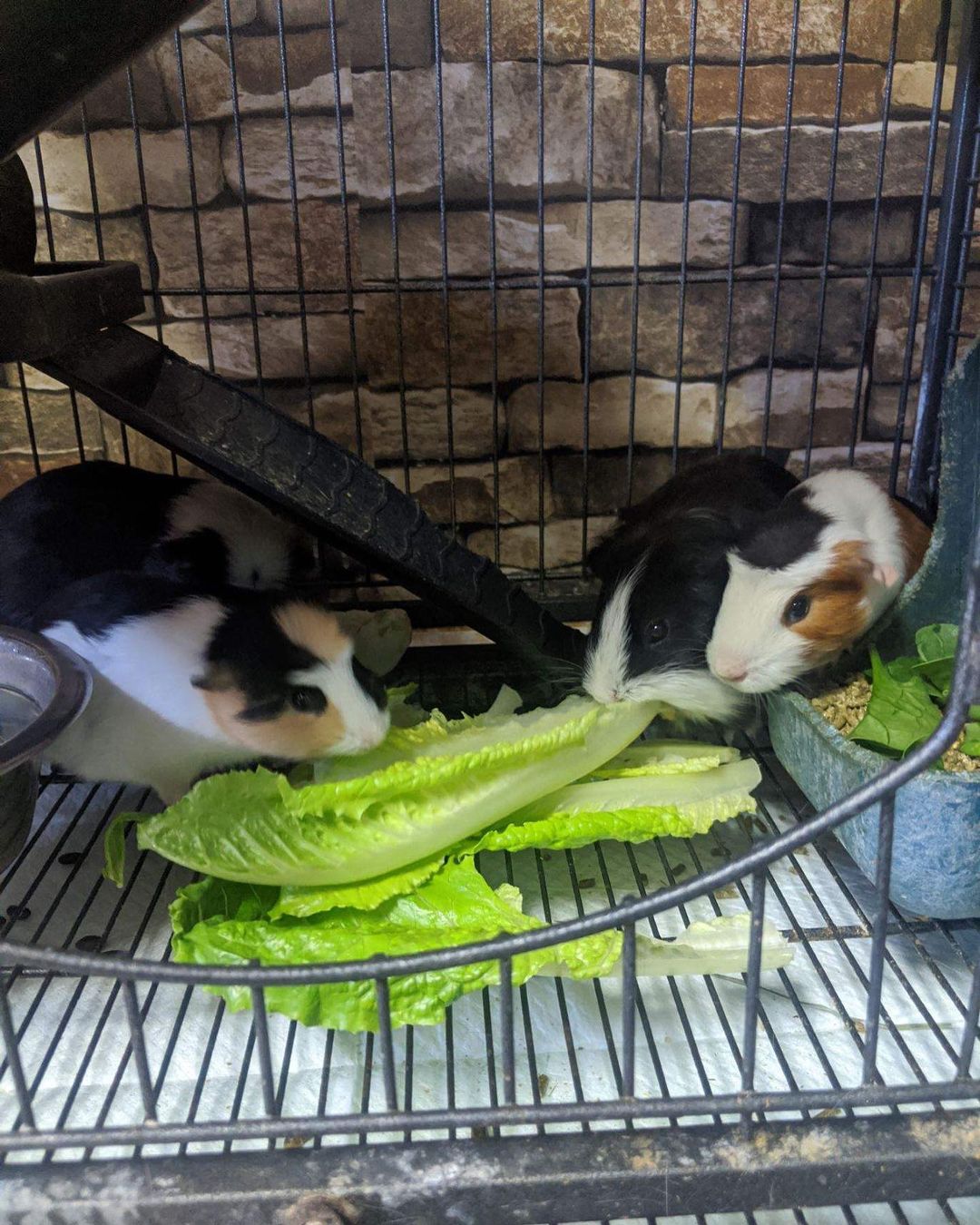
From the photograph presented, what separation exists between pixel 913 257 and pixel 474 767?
1.34m

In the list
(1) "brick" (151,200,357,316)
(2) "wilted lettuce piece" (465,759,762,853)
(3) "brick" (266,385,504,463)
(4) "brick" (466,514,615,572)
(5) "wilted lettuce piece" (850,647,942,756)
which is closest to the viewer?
(5) "wilted lettuce piece" (850,647,942,756)

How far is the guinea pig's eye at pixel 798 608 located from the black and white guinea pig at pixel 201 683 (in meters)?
0.50

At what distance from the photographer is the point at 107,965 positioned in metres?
0.62

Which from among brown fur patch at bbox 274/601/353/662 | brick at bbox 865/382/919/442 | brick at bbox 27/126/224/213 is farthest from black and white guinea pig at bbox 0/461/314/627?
brick at bbox 865/382/919/442

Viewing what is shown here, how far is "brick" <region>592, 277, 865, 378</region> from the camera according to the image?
183 cm

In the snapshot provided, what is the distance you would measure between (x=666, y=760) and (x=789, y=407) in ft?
3.25

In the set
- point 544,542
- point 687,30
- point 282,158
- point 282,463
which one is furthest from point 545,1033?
point 687,30

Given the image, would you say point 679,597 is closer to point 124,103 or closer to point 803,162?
point 803,162

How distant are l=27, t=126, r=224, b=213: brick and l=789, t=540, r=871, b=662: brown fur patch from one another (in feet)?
4.10

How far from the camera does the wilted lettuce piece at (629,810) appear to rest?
1.07m

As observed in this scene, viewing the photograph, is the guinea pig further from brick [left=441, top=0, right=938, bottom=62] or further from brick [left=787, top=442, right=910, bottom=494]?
brick [left=441, top=0, right=938, bottom=62]

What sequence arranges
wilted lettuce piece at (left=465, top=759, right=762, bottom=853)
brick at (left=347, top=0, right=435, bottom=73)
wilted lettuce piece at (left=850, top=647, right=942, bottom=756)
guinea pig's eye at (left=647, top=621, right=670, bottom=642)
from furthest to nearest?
brick at (left=347, top=0, right=435, bottom=73)
guinea pig's eye at (left=647, top=621, right=670, bottom=642)
wilted lettuce piece at (left=465, top=759, right=762, bottom=853)
wilted lettuce piece at (left=850, top=647, right=942, bottom=756)

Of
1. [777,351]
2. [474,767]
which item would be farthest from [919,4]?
[474,767]

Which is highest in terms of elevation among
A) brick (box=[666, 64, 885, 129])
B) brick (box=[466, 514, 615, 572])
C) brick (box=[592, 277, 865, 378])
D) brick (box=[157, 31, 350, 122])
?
brick (box=[157, 31, 350, 122])
